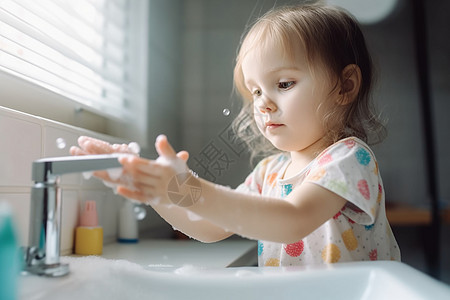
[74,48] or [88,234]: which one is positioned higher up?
[74,48]

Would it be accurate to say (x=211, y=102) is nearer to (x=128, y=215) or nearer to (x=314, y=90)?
(x=128, y=215)

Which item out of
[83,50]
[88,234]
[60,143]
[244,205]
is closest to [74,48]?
[83,50]

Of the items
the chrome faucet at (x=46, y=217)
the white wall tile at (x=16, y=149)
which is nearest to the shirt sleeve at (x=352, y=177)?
the chrome faucet at (x=46, y=217)

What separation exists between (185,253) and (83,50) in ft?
1.63

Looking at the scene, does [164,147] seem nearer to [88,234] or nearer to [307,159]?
[307,159]

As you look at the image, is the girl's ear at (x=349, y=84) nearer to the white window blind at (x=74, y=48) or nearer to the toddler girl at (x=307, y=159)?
the toddler girl at (x=307, y=159)

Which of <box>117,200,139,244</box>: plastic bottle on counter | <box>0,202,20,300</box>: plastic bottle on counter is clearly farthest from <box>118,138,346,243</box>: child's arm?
<box>117,200,139,244</box>: plastic bottle on counter

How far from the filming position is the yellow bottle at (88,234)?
86 cm

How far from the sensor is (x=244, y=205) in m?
0.53

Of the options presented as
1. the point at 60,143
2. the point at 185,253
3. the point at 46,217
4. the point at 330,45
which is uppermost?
the point at 330,45

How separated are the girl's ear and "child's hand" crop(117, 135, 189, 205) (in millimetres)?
392

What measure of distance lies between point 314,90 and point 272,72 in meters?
0.08

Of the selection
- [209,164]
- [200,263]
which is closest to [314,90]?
[209,164]

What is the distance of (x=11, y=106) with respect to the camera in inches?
29.4
